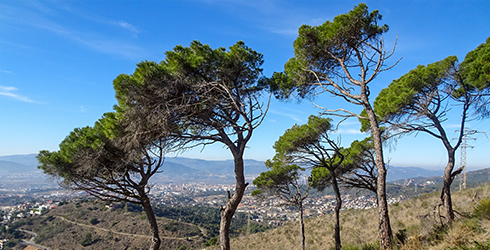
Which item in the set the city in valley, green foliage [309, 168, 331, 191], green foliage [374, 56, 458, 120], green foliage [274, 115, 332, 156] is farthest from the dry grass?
green foliage [274, 115, 332, 156]

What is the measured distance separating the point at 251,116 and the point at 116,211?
38745mm

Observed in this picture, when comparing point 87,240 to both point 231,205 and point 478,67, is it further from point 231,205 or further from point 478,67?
point 478,67

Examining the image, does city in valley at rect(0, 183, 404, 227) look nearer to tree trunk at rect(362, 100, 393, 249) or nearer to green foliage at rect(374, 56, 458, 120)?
tree trunk at rect(362, 100, 393, 249)

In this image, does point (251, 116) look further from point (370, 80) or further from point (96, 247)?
point (96, 247)

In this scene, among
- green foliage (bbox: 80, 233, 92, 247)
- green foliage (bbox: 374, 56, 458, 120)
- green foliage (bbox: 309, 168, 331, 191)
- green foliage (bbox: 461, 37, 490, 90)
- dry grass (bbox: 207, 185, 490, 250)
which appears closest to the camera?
dry grass (bbox: 207, 185, 490, 250)

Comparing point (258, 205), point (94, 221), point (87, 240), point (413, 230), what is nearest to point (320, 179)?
point (258, 205)

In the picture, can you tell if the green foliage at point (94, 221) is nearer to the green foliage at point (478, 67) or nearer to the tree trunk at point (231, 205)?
the tree trunk at point (231, 205)

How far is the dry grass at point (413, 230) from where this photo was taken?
3.61 metres

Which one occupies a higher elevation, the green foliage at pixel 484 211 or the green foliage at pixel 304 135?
the green foliage at pixel 304 135

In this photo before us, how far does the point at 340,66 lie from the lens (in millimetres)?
5793

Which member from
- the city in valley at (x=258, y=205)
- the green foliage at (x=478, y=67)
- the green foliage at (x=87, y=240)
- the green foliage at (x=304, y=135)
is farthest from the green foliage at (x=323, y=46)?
the green foliage at (x=87, y=240)

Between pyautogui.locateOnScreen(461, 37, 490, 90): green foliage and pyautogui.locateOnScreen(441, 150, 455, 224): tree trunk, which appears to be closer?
pyautogui.locateOnScreen(461, 37, 490, 90): green foliage

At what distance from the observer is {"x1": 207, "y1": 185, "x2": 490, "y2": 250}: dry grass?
11.9 feet

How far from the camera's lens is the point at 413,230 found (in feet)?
19.2
